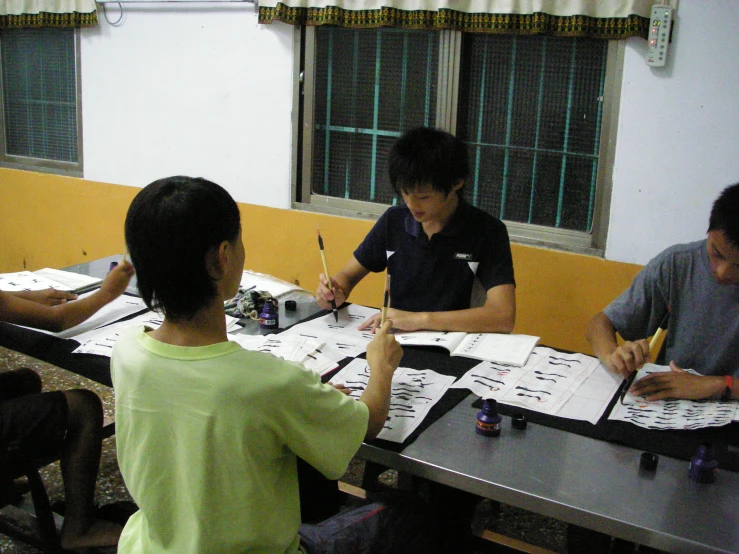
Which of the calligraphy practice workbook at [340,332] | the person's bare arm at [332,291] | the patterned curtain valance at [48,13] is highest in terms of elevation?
the patterned curtain valance at [48,13]

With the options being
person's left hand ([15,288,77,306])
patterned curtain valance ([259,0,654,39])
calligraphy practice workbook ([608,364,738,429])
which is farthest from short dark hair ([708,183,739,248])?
person's left hand ([15,288,77,306])

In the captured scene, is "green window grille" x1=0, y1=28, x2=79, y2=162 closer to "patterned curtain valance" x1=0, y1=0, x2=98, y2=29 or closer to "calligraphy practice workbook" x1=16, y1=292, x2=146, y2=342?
"patterned curtain valance" x1=0, y1=0, x2=98, y2=29

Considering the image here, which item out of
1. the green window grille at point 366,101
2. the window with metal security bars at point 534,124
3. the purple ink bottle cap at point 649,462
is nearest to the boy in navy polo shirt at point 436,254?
the purple ink bottle cap at point 649,462

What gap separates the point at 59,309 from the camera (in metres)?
2.04

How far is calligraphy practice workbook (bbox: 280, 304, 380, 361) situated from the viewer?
1954 millimetres

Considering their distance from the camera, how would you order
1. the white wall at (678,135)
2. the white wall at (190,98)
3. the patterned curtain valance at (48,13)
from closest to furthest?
the white wall at (678,135), the white wall at (190,98), the patterned curtain valance at (48,13)

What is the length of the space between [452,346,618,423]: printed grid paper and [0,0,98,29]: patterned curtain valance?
12.1 feet

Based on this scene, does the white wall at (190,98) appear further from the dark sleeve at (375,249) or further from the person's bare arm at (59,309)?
the person's bare arm at (59,309)

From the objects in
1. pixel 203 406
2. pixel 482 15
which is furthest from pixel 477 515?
pixel 482 15

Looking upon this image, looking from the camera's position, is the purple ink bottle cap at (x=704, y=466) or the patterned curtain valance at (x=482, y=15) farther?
the patterned curtain valance at (x=482, y=15)

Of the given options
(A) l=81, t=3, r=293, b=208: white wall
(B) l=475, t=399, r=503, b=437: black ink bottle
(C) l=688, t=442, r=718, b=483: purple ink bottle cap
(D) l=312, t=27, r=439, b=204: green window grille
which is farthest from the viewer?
(A) l=81, t=3, r=293, b=208: white wall

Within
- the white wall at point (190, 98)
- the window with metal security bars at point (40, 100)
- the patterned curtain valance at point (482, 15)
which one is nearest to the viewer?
the patterned curtain valance at point (482, 15)

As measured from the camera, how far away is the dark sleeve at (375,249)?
257cm

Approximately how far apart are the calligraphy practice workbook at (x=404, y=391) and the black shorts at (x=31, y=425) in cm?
73
